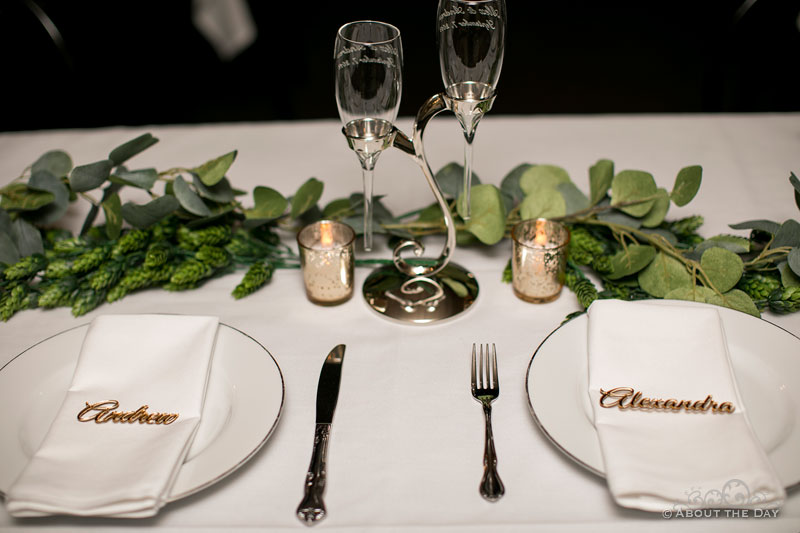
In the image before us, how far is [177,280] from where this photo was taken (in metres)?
0.98

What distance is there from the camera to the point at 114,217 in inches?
39.4

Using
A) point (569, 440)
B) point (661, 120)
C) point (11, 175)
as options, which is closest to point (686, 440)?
point (569, 440)

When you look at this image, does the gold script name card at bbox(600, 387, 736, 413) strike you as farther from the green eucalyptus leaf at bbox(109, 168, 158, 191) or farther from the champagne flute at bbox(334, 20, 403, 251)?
the green eucalyptus leaf at bbox(109, 168, 158, 191)

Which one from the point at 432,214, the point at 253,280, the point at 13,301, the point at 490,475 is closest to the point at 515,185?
the point at 432,214

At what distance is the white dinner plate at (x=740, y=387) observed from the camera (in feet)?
2.18

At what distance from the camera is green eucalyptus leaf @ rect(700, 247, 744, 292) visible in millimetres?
885

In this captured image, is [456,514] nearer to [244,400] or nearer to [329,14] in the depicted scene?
[244,400]

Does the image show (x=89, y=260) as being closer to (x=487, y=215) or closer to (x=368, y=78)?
(x=368, y=78)

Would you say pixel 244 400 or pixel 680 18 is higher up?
pixel 244 400

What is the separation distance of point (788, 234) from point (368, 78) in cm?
62

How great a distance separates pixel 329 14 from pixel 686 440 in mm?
4112

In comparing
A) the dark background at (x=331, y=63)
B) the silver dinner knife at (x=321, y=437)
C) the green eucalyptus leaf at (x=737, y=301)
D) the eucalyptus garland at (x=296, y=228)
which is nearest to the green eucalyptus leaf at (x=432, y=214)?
the eucalyptus garland at (x=296, y=228)

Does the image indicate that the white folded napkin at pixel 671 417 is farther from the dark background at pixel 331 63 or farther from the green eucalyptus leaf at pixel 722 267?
the dark background at pixel 331 63

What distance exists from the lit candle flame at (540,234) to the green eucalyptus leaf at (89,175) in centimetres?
68
